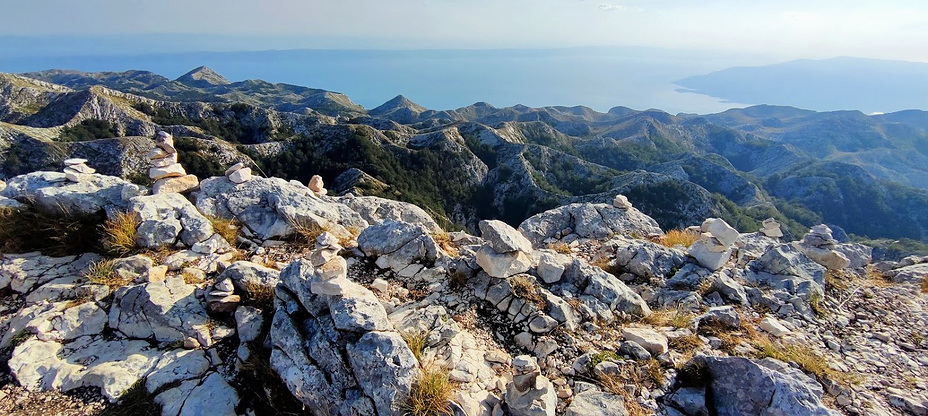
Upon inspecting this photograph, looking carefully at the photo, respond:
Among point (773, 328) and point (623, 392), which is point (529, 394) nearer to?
point (623, 392)

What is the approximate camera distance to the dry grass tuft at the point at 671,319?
8000mm

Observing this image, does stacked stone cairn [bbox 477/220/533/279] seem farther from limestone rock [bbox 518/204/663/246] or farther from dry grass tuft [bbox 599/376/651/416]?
limestone rock [bbox 518/204/663/246]

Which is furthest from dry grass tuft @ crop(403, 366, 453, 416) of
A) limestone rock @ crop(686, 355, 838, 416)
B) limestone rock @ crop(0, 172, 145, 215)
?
limestone rock @ crop(0, 172, 145, 215)

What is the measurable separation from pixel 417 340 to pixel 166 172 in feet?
31.5

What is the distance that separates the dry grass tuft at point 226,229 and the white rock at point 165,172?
2.25 meters

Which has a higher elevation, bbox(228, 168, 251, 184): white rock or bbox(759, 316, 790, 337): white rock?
bbox(228, 168, 251, 184): white rock

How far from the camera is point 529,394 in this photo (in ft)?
17.9

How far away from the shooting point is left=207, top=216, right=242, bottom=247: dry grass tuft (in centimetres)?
962

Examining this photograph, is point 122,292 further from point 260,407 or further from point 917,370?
point 917,370

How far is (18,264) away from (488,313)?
9933 millimetres

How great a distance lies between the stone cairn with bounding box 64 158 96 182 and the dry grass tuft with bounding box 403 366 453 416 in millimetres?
10680

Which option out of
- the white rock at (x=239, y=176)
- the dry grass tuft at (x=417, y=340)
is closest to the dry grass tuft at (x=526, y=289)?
the dry grass tuft at (x=417, y=340)

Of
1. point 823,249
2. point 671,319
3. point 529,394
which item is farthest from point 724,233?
point 529,394

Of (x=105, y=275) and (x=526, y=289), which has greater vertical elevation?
(x=105, y=275)
